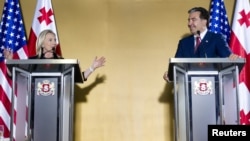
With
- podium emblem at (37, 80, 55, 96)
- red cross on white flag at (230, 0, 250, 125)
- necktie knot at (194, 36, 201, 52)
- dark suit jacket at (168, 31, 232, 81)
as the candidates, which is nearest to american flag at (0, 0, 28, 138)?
podium emblem at (37, 80, 55, 96)

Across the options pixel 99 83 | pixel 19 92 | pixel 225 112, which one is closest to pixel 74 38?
pixel 99 83

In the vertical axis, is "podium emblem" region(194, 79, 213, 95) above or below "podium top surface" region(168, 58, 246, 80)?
below

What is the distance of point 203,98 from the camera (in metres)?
4.00

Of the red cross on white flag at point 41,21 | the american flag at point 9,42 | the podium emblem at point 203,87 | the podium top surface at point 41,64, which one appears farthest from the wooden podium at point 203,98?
the american flag at point 9,42

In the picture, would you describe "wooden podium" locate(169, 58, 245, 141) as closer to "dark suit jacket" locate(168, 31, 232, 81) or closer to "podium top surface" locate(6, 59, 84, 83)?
"dark suit jacket" locate(168, 31, 232, 81)

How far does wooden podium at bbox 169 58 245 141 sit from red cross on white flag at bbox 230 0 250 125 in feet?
4.00

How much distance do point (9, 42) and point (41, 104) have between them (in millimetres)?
1638

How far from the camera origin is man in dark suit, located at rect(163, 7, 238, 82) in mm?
4387

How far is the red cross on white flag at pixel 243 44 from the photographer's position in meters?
5.21

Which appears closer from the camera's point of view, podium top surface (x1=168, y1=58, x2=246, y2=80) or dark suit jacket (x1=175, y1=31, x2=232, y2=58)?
podium top surface (x1=168, y1=58, x2=246, y2=80)

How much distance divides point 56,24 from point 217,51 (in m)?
2.16

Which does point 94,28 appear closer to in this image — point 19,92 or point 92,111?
point 92,111

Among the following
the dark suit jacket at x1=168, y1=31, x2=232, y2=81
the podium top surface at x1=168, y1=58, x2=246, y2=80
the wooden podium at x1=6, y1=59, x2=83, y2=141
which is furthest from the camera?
the dark suit jacket at x1=168, y1=31, x2=232, y2=81

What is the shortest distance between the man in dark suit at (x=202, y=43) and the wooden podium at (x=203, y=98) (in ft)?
1.02
